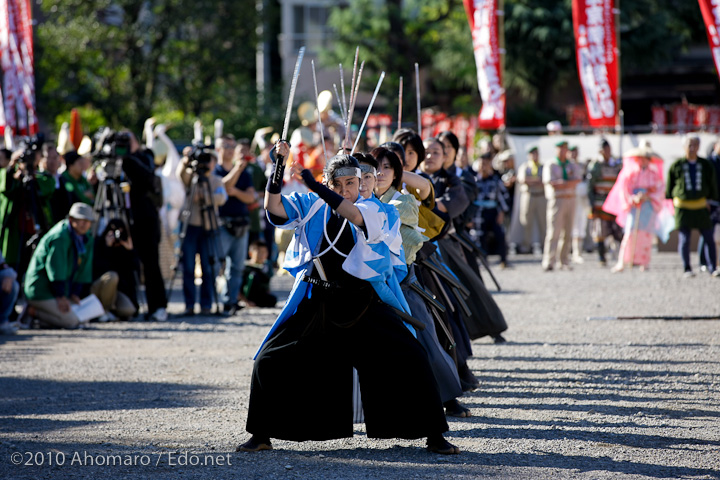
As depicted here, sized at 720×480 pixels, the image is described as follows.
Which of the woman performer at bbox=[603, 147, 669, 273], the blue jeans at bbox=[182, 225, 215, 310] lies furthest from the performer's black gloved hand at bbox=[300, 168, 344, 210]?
the woman performer at bbox=[603, 147, 669, 273]

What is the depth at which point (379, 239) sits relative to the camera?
200 inches

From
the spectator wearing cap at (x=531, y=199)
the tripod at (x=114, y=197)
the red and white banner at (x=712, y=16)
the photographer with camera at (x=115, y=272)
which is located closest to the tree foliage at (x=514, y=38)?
the spectator wearing cap at (x=531, y=199)

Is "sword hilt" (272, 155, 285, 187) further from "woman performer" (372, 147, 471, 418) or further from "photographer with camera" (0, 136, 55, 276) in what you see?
"photographer with camera" (0, 136, 55, 276)

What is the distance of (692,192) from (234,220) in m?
6.23

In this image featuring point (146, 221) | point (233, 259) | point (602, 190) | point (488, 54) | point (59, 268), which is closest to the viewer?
point (59, 268)

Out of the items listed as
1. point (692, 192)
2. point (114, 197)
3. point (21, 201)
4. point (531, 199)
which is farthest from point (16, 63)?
point (692, 192)

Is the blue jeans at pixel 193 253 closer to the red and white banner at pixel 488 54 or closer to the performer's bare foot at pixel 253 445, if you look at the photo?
the performer's bare foot at pixel 253 445

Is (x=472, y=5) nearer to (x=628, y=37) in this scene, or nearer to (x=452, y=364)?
(x=452, y=364)

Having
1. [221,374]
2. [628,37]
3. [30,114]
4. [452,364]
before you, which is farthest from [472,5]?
[628,37]

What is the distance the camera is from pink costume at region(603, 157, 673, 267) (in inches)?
580

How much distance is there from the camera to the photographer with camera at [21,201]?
10.3 metres

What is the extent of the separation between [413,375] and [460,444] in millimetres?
516

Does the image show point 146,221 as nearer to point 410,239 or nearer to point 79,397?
point 79,397

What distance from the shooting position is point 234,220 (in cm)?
1083
